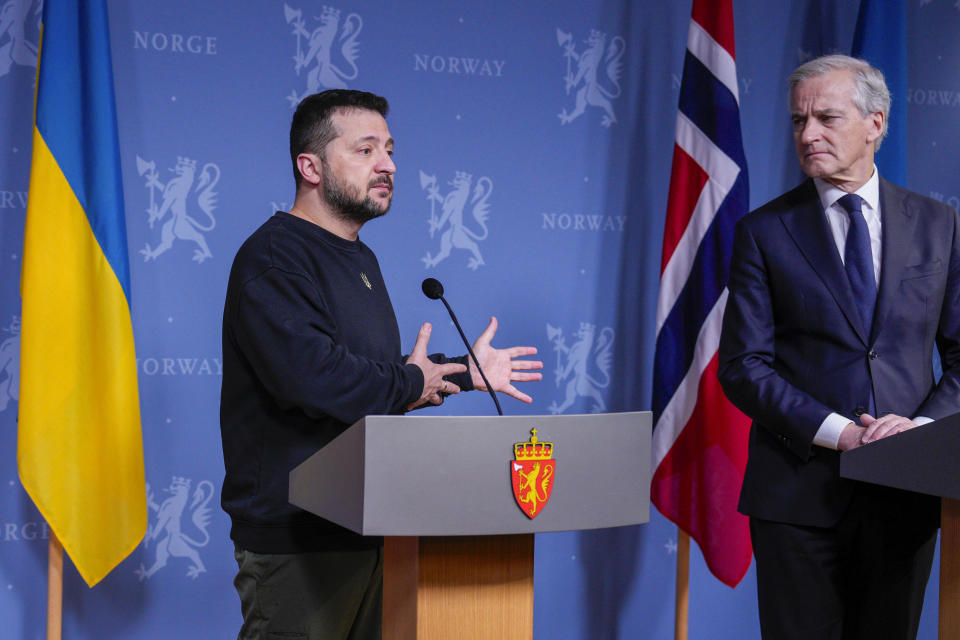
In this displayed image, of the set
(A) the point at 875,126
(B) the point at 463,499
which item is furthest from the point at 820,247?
(B) the point at 463,499

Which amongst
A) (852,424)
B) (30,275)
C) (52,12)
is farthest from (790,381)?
(52,12)

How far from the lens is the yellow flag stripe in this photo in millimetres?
2562

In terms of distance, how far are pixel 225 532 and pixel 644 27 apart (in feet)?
7.89

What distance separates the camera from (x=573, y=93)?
3402mm

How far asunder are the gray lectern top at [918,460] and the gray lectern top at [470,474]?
0.35 meters

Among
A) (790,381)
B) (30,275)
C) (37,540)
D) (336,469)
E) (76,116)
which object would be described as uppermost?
(76,116)

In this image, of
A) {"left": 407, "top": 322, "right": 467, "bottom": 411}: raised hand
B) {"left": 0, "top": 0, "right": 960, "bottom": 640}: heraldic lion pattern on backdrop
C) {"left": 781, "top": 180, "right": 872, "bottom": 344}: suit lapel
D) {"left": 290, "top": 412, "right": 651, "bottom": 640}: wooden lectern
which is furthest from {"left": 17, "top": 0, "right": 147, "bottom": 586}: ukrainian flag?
{"left": 781, "top": 180, "right": 872, "bottom": 344}: suit lapel

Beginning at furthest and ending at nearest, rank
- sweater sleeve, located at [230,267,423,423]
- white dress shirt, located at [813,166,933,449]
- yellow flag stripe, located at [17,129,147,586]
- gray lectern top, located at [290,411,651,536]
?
yellow flag stripe, located at [17,129,147,586] → white dress shirt, located at [813,166,933,449] → sweater sleeve, located at [230,267,423,423] → gray lectern top, located at [290,411,651,536]

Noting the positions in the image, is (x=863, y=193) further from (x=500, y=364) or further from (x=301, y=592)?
(x=301, y=592)

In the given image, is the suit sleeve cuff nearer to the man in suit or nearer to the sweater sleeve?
the man in suit

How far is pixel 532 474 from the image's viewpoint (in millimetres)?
1351

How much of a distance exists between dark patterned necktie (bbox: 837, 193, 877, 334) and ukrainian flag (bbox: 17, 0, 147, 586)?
200 centimetres

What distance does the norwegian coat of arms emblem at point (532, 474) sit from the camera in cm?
134

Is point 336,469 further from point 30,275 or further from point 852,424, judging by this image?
point 30,275
